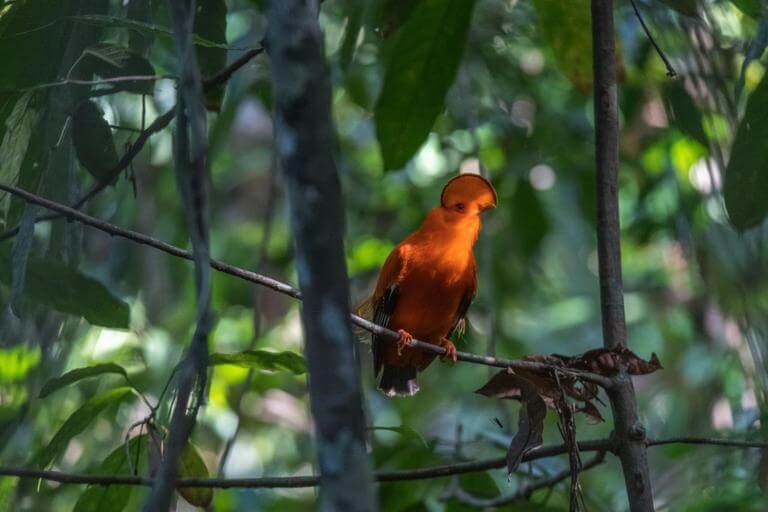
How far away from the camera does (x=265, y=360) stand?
2.53 meters

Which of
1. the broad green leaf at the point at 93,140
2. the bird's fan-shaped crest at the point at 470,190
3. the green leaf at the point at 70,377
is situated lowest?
the bird's fan-shaped crest at the point at 470,190

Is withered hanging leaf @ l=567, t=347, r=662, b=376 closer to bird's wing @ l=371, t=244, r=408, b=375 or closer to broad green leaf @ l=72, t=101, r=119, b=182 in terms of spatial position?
broad green leaf @ l=72, t=101, r=119, b=182

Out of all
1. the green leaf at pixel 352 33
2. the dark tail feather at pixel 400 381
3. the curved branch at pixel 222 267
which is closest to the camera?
the curved branch at pixel 222 267

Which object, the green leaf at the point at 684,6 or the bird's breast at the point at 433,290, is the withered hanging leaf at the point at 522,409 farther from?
the bird's breast at the point at 433,290

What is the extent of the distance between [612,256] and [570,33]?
1126mm

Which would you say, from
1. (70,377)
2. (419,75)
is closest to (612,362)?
(419,75)

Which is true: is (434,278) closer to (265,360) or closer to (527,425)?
(265,360)

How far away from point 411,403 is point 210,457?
4.37 ft

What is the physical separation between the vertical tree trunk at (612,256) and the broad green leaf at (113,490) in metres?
1.15

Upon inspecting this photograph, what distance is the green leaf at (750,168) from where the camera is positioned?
253 centimetres

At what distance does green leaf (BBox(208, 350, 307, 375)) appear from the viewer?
251 centimetres

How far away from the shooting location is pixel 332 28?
5.93m

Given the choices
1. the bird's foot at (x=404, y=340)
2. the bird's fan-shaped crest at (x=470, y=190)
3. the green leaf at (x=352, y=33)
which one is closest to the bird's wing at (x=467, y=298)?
the bird's fan-shaped crest at (x=470, y=190)

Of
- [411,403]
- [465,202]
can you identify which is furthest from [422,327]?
[411,403]
